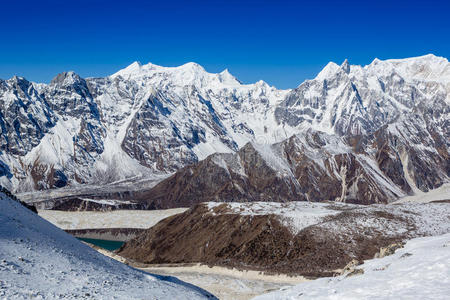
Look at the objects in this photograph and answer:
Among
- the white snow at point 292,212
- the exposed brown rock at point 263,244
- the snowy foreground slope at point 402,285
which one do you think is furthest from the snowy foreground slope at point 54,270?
the white snow at point 292,212

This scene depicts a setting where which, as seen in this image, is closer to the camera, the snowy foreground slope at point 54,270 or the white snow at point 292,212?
the snowy foreground slope at point 54,270

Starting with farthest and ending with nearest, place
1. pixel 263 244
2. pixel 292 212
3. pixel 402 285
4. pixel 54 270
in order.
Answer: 1. pixel 292 212
2. pixel 263 244
3. pixel 54 270
4. pixel 402 285

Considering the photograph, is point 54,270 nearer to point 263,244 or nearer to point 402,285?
point 402,285

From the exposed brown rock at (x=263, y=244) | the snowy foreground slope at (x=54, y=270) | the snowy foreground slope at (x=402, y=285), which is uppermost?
the snowy foreground slope at (x=54, y=270)

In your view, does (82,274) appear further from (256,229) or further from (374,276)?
(256,229)

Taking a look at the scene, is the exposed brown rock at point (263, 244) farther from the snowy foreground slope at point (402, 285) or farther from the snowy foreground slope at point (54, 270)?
the snowy foreground slope at point (54, 270)

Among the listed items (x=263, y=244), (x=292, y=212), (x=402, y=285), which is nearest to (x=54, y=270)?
(x=402, y=285)

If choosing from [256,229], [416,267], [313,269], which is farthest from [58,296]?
[256,229]

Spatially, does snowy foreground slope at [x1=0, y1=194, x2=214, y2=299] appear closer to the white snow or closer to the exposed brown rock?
the exposed brown rock
